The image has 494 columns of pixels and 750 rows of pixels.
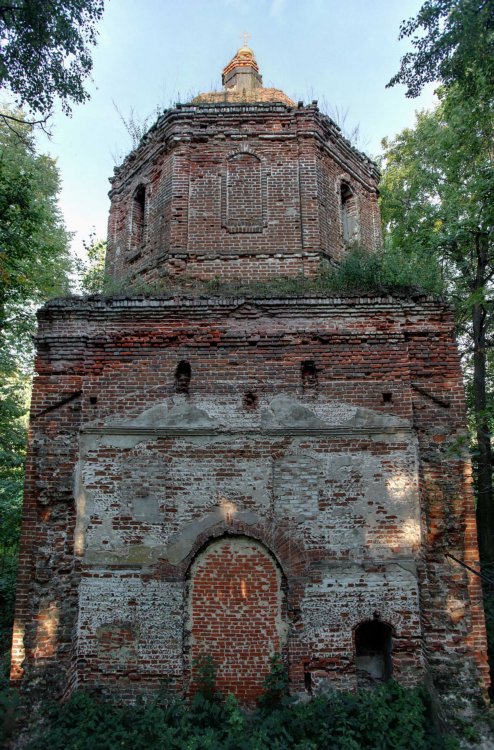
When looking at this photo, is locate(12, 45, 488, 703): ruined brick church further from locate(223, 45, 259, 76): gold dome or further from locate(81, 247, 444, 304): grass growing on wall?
locate(223, 45, 259, 76): gold dome

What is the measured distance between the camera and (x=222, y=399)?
7055 millimetres

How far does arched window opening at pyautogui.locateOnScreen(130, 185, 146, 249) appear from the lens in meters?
9.97

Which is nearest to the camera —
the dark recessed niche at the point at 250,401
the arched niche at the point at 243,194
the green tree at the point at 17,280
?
the dark recessed niche at the point at 250,401

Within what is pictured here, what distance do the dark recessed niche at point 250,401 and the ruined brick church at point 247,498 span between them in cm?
2

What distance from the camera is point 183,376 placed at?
7.23 m

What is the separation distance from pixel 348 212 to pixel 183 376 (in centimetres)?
523

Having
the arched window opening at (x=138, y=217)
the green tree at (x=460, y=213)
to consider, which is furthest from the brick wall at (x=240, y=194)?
the green tree at (x=460, y=213)

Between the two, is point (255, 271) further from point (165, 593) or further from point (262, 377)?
point (165, 593)

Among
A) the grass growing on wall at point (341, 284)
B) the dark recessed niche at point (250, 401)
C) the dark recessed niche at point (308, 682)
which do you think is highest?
the grass growing on wall at point (341, 284)

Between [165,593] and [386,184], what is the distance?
14.8 meters

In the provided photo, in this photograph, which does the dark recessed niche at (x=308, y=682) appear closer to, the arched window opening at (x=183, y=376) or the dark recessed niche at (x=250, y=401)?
the dark recessed niche at (x=250, y=401)

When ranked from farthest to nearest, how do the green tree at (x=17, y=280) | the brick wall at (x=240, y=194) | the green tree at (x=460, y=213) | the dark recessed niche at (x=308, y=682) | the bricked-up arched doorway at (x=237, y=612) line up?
1. the green tree at (x=460, y=213)
2. the green tree at (x=17, y=280)
3. the brick wall at (x=240, y=194)
4. the bricked-up arched doorway at (x=237, y=612)
5. the dark recessed niche at (x=308, y=682)

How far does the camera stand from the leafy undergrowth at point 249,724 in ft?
17.8

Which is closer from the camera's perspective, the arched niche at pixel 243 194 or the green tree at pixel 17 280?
the arched niche at pixel 243 194
